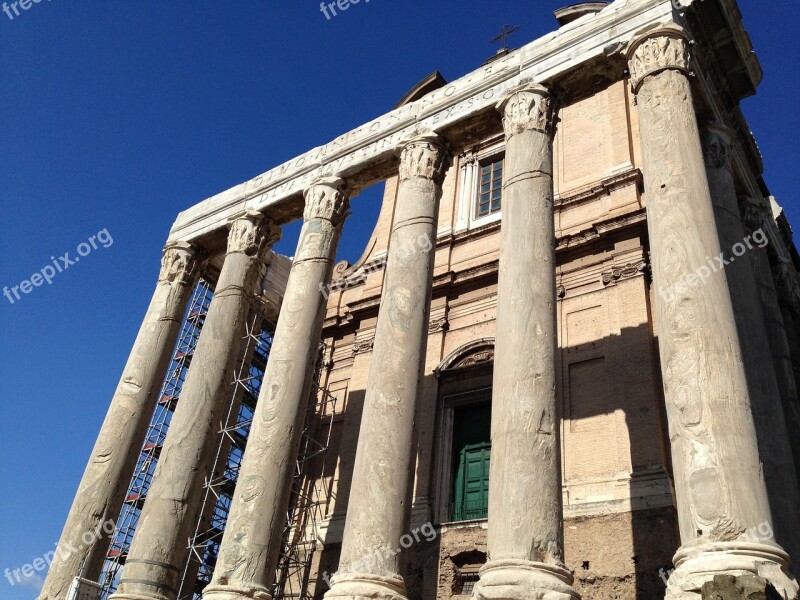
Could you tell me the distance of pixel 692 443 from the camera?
740 cm

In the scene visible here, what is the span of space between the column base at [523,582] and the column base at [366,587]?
4.48ft

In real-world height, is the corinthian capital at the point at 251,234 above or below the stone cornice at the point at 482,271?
below

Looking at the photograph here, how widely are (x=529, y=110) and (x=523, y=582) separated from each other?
750 cm

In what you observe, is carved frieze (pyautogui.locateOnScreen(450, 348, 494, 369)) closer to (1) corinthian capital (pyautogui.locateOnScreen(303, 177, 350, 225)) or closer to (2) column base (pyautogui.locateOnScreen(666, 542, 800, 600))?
(1) corinthian capital (pyautogui.locateOnScreen(303, 177, 350, 225))

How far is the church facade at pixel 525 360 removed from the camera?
7.97 meters

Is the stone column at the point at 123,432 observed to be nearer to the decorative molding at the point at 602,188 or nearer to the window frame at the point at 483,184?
the window frame at the point at 483,184

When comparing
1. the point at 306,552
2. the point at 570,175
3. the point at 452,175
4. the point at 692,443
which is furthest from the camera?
the point at 452,175

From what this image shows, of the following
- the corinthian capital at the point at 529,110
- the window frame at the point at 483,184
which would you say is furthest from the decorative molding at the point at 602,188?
the corinthian capital at the point at 529,110

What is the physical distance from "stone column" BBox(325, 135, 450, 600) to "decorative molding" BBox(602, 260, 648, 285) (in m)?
4.49

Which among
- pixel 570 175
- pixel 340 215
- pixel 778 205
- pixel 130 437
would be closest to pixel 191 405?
pixel 130 437

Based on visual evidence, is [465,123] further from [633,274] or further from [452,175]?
[452,175]

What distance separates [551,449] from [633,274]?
292 inches

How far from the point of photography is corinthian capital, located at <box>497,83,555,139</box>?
1173 centimetres

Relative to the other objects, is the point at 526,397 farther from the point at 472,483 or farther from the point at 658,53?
the point at 472,483
